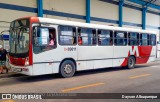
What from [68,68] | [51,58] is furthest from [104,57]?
[51,58]

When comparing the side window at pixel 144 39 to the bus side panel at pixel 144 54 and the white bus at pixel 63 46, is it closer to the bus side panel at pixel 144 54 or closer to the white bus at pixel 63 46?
the bus side panel at pixel 144 54

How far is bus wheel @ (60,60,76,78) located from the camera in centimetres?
1216

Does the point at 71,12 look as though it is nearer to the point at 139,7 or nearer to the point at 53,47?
the point at 53,47

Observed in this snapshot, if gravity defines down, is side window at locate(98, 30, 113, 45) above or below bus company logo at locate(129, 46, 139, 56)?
above

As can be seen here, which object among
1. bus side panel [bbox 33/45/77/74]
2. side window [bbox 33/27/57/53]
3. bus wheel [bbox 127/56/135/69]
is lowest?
bus wheel [bbox 127/56/135/69]

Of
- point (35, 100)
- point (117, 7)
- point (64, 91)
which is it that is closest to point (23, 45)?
point (64, 91)

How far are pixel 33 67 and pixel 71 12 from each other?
11.9 meters

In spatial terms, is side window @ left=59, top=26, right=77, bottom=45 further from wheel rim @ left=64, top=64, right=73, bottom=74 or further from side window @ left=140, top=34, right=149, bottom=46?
side window @ left=140, top=34, right=149, bottom=46

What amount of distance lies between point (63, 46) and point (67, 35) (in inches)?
26.0

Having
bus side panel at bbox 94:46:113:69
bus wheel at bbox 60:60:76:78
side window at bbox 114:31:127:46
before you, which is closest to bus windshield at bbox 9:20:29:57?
bus wheel at bbox 60:60:76:78

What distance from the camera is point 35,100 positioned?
757cm

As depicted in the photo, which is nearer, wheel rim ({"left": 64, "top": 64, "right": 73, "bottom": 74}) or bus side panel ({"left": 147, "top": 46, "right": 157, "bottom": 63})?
wheel rim ({"left": 64, "top": 64, "right": 73, "bottom": 74})

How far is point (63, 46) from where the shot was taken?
12211 mm

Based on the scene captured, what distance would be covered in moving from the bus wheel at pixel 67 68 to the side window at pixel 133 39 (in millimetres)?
5792
